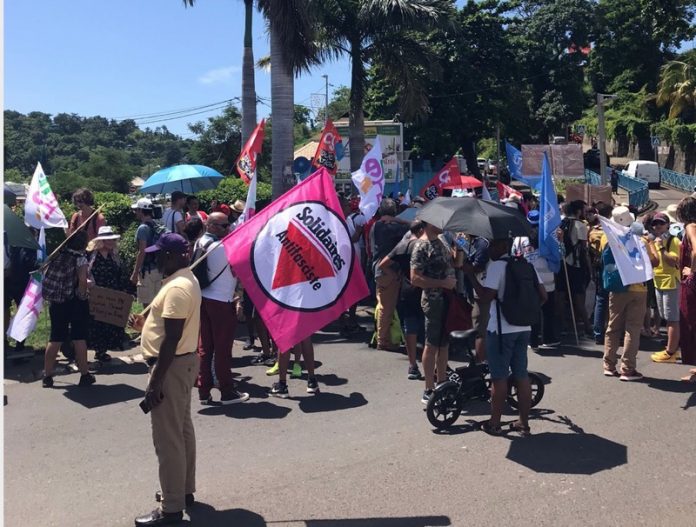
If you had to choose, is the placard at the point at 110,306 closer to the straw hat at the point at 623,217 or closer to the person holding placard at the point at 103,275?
the person holding placard at the point at 103,275

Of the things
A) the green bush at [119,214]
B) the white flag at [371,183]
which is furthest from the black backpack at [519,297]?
the green bush at [119,214]

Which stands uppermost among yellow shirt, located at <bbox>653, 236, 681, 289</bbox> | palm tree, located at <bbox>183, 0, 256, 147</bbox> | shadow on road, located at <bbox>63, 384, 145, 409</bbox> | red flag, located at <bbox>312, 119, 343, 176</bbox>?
palm tree, located at <bbox>183, 0, 256, 147</bbox>

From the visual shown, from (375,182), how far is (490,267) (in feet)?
14.7

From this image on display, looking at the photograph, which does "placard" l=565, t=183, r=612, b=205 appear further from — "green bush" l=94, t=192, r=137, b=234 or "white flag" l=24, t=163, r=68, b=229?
"white flag" l=24, t=163, r=68, b=229

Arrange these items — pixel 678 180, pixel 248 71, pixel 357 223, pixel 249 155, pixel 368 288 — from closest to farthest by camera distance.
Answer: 1. pixel 368 288
2. pixel 357 223
3. pixel 249 155
4. pixel 248 71
5. pixel 678 180

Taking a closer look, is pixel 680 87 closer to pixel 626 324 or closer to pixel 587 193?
pixel 587 193

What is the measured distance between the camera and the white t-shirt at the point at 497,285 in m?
5.72

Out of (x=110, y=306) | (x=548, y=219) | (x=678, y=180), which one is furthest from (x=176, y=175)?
(x=678, y=180)

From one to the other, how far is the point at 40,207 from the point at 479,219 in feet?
17.1

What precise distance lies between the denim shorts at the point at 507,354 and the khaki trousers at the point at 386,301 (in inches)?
118

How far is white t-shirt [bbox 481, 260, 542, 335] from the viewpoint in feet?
18.8

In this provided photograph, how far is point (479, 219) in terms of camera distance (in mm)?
5820

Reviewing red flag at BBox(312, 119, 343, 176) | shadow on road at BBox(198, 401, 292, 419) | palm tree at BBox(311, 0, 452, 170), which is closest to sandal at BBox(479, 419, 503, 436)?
shadow on road at BBox(198, 401, 292, 419)

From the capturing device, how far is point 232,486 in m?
4.97
